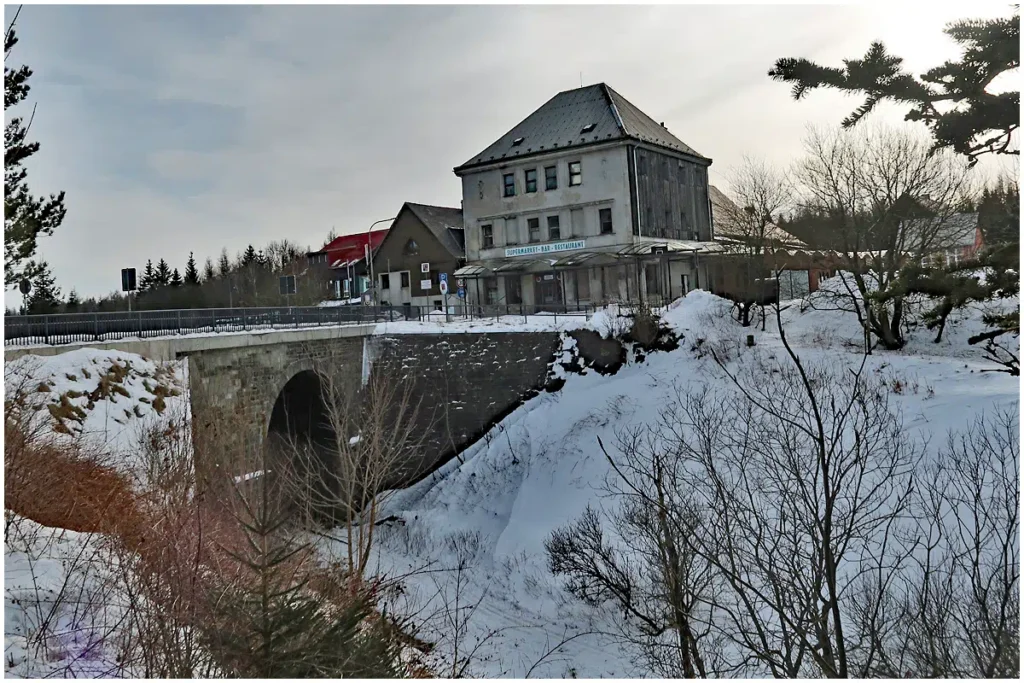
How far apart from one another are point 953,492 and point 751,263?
1414cm

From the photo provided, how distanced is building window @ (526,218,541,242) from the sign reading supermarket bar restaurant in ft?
1.91

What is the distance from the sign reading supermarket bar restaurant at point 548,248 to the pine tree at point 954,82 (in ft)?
106

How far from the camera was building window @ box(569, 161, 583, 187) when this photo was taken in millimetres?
39875

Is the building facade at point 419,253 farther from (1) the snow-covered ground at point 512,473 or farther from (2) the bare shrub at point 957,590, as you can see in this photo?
(2) the bare shrub at point 957,590

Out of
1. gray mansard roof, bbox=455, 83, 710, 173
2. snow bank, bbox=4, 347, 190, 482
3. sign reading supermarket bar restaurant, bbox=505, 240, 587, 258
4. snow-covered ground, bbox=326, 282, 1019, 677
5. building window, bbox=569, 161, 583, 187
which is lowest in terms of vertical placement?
snow-covered ground, bbox=326, 282, 1019, 677

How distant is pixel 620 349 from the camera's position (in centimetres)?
2678

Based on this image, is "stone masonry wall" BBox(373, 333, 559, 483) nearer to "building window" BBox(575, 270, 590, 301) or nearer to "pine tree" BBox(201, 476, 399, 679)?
"building window" BBox(575, 270, 590, 301)

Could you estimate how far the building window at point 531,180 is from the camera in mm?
41250

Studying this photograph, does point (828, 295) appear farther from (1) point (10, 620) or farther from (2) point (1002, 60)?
(1) point (10, 620)

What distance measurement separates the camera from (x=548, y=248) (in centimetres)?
4047

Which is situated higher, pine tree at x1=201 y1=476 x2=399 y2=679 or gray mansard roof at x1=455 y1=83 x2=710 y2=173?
gray mansard roof at x1=455 y1=83 x2=710 y2=173

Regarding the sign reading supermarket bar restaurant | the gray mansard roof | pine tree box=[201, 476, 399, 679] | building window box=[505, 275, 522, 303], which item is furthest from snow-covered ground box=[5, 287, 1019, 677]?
the gray mansard roof

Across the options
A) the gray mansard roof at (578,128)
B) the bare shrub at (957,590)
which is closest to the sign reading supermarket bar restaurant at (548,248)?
the gray mansard roof at (578,128)

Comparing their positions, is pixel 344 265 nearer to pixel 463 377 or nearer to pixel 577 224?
pixel 577 224
